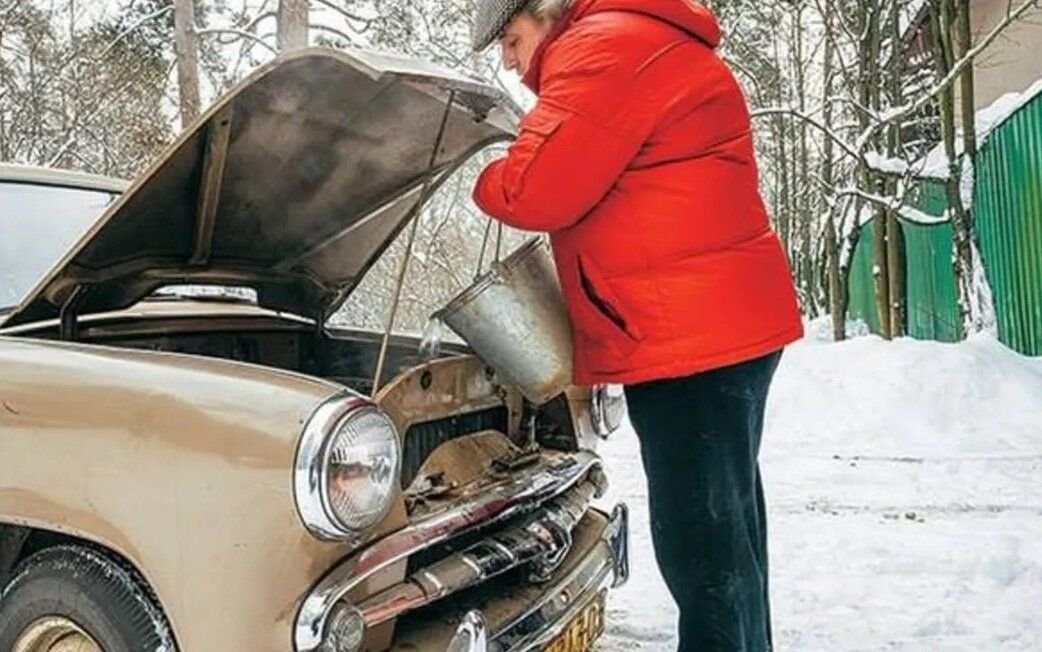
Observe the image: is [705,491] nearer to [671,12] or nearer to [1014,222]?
[671,12]

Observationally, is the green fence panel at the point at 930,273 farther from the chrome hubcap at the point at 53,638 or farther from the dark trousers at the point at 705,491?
the chrome hubcap at the point at 53,638

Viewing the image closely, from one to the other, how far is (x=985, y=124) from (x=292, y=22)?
7.73m

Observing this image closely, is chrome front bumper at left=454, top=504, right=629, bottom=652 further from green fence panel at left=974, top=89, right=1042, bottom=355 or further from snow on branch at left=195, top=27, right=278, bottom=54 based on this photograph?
snow on branch at left=195, top=27, right=278, bottom=54

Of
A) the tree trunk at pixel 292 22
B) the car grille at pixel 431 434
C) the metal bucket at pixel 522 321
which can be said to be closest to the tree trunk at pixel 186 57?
the tree trunk at pixel 292 22

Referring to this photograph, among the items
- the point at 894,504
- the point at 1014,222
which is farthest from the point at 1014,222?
the point at 894,504

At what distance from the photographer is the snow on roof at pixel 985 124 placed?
9.27 m

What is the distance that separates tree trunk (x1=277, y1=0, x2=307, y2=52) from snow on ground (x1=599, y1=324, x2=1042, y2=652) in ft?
22.8

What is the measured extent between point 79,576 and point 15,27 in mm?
17860

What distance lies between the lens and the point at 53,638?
2.29 meters

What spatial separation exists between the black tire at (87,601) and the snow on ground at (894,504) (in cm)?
188

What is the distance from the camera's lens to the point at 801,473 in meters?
6.56

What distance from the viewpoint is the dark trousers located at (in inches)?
98.2

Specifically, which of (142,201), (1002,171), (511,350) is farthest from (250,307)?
(1002,171)

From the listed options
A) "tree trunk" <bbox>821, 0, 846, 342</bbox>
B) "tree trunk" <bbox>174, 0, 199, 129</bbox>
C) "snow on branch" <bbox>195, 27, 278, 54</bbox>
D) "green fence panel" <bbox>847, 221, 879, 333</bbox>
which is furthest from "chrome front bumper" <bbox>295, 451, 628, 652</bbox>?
"green fence panel" <bbox>847, 221, 879, 333</bbox>
